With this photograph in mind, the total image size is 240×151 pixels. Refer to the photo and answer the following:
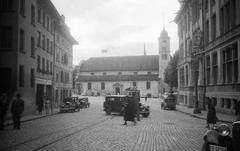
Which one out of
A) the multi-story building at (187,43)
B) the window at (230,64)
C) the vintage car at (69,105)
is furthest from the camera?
the multi-story building at (187,43)

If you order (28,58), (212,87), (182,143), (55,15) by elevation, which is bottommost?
(182,143)

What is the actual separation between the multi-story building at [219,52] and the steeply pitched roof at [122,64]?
67.9 meters

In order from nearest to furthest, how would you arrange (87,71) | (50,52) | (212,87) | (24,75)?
(24,75), (212,87), (50,52), (87,71)

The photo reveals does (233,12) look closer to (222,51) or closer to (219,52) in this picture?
(222,51)

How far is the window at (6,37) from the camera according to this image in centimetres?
2436

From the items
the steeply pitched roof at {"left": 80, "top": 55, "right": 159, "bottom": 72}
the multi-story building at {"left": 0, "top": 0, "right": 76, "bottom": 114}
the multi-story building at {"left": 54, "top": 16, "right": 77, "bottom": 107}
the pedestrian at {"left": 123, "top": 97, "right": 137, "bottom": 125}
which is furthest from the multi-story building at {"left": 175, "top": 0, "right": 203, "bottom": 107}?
the steeply pitched roof at {"left": 80, "top": 55, "right": 159, "bottom": 72}

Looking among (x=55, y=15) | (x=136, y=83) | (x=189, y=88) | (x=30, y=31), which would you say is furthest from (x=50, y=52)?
(x=136, y=83)

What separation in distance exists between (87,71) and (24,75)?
86.2 metres

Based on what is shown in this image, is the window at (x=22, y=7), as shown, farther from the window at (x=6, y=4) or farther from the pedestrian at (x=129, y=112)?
the pedestrian at (x=129, y=112)

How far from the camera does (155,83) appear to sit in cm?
10094

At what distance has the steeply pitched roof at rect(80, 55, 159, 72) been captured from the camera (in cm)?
10875

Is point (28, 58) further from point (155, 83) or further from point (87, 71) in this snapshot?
point (87, 71)

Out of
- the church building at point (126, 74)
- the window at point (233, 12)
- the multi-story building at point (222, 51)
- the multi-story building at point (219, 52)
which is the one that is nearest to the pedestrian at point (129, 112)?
the multi-story building at point (219, 52)

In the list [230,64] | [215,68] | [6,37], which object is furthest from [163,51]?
[6,37]
